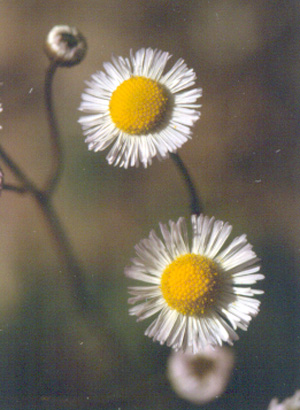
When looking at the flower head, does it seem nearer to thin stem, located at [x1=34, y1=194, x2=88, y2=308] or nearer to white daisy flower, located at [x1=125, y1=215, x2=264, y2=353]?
white daisy flower, located at [x1=125, y1=215, x2=264, y2=353]

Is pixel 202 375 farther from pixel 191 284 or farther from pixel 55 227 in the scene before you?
pixel 55 227

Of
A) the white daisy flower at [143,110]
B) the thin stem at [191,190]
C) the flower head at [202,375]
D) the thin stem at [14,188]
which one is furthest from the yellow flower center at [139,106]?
the flower head at [202,375]

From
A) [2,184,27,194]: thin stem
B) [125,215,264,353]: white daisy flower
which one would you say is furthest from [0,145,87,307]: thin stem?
[125,215,264,353]: white daisy flower

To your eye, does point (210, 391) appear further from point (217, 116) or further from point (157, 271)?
point (217, 116)

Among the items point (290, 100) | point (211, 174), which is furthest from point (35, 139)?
point (290, 100)

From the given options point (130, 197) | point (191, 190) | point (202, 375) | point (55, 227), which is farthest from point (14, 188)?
point (202, 375)

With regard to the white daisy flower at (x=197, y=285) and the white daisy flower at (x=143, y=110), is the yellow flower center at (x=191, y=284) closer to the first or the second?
the white daisy flower at (x=197, y=285)
